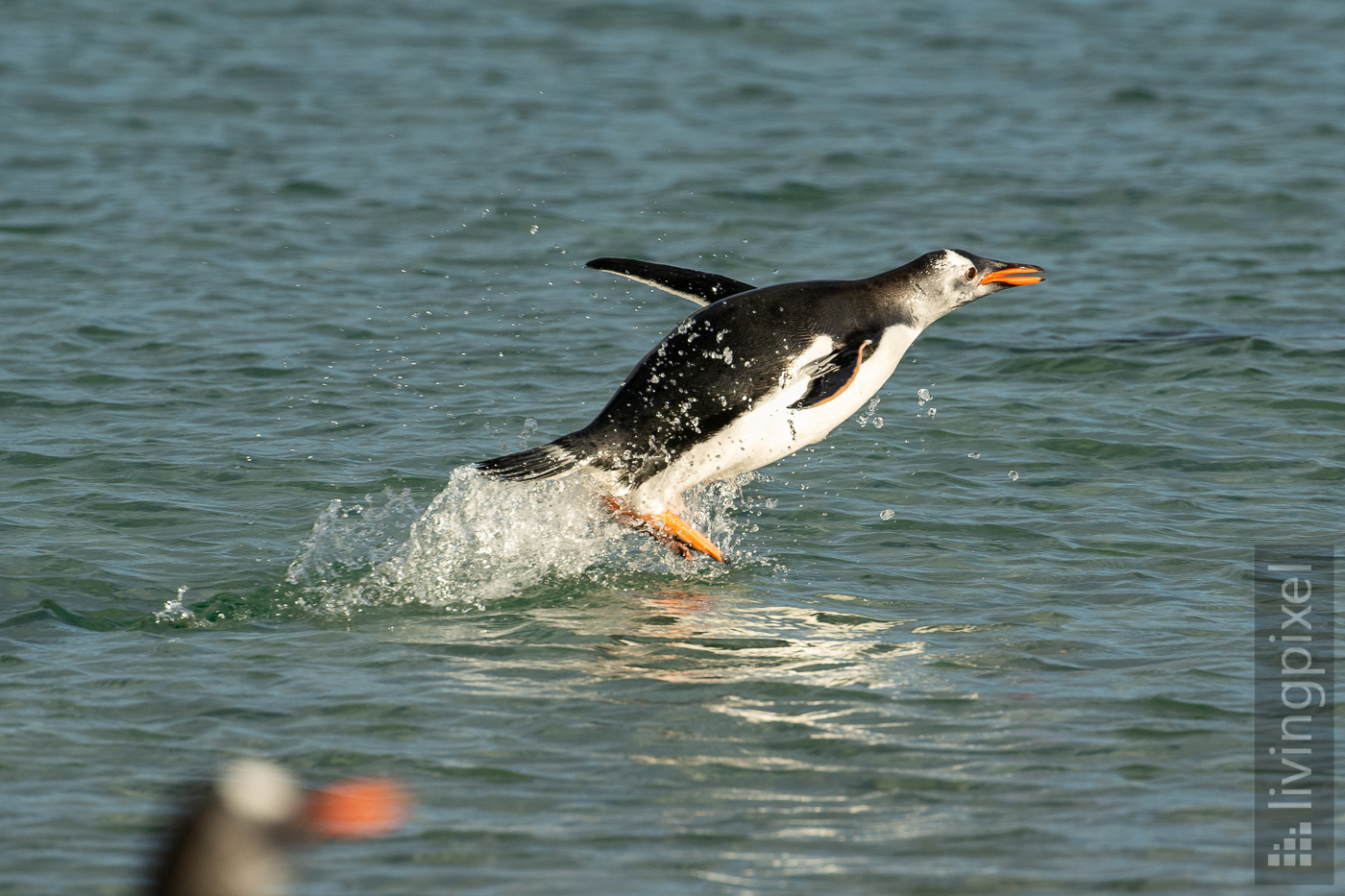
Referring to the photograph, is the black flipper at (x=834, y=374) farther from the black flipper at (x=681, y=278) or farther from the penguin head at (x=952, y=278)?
the black flipper at (x=681, y=278)

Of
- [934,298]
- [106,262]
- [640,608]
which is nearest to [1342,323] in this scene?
[934,298]

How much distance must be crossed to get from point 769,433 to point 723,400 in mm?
255

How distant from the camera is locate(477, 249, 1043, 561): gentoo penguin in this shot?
7023mm

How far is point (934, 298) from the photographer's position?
304 inches

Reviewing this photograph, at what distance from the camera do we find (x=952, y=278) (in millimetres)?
7766

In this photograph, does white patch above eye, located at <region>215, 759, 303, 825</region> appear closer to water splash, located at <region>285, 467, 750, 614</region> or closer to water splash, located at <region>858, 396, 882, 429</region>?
water splash, located at <region>285, 467, 750, 614</region>

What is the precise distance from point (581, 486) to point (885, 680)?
1.82 m

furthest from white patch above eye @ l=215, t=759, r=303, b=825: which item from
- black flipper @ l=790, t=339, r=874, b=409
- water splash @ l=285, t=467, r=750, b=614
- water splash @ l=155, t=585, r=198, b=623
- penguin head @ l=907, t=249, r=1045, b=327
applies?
penguin head @ l=907, t=249, r=1045, b=327

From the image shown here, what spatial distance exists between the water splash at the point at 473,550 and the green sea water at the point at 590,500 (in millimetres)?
23

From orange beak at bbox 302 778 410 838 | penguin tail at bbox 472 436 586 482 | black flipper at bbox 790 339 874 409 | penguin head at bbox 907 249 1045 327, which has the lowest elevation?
penguin tail at bbox 472 436 586 482

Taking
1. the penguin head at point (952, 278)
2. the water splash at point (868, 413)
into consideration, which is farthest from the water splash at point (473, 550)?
the water splash at point (868, 413)

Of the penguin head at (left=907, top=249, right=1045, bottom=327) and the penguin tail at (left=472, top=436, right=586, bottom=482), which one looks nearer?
the penguin tail at (left=472, top=436, right=586, bottom=482)

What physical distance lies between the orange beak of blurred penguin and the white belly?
0.04 meters

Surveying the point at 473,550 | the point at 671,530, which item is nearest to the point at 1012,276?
the point at 671,530
